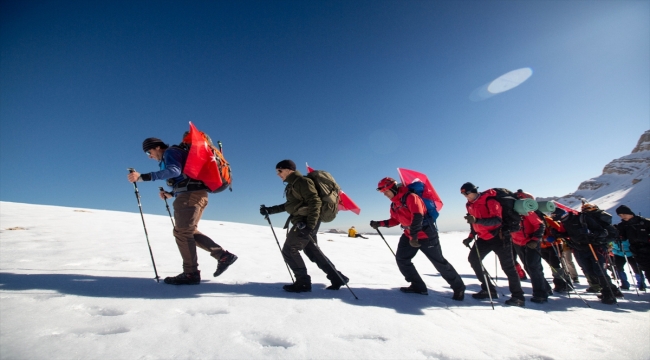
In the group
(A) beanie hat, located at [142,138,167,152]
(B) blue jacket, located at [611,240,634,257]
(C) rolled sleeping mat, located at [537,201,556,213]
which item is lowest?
(B) blue jacket, located at [611,240,634,257]

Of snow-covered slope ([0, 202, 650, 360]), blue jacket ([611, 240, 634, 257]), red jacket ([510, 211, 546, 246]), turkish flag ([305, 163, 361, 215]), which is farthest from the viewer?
blue jacket ([611, 240, 634, 257])

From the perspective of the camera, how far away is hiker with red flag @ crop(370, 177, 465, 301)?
14.9ft

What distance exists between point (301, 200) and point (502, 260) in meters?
4.43

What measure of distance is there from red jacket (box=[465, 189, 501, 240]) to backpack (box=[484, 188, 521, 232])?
12cm

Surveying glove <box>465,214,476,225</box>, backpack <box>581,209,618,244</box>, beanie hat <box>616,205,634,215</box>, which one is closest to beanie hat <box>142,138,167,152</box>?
glove <box>465,214,476,225</box>

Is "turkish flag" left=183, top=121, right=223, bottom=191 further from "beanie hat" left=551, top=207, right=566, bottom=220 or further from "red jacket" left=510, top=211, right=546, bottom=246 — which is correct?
"beanie hat" left=551, top=207, right=566, bottom=220

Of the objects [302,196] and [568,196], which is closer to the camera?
[302,196]

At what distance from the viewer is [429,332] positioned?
2.78 metres

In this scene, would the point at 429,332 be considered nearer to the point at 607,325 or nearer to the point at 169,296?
the point at 169,296

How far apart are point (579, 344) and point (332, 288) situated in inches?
129

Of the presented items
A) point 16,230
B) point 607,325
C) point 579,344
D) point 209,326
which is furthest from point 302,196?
point 16,230

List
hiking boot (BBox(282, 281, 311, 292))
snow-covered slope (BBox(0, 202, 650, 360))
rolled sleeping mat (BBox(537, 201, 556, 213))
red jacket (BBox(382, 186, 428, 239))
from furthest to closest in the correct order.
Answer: rolled sleeping mat (BBox(537, 201, 556, 213))
red jacket (BBox(382, 186, 428, 239))
hiking boot (BBox(282, 281, 311, 292))
snow-covered slope (BBox(0, 202, 650, 360))

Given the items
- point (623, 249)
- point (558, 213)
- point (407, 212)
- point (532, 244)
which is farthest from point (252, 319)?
point (623, 249)

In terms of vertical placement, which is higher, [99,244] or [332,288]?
[99,244]
